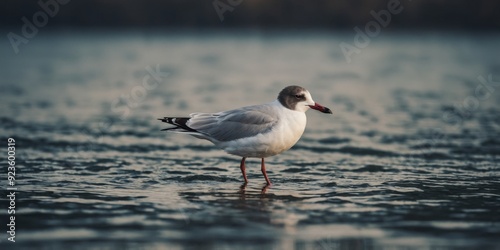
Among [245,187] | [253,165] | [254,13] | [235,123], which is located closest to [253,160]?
[253,165]

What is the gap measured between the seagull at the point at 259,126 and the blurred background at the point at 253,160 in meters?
0.55

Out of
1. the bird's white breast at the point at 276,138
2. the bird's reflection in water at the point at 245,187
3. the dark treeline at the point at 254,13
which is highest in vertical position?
the dark treeline at the point at 254,13

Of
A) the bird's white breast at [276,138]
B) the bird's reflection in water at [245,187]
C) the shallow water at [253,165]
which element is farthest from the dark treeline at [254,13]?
the bird's reflection in water at [245,187]

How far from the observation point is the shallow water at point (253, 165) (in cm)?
795

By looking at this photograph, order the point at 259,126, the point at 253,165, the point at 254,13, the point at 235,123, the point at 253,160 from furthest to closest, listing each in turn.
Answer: the point at 254,13 → the point at 253,160 → the point at 253,165 → the point at 235,123 → the point at 259,126

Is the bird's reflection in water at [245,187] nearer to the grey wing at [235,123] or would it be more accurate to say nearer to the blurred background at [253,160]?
the blurred background at [253,160]

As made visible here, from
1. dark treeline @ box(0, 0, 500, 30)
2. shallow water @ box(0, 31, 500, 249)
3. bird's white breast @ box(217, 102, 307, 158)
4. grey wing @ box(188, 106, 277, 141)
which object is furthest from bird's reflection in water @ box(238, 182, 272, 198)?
dark treeline @ box(0, 0, 500, 30)

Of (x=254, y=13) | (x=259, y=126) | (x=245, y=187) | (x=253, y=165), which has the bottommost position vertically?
(x=245, y=187)

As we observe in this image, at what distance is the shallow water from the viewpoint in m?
7.95

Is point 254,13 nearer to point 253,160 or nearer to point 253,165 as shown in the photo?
point 253,160

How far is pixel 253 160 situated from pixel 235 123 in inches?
90.8

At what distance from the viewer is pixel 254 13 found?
49438 mm

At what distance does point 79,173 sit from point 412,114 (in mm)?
9191

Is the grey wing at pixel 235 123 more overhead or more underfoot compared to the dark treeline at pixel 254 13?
more underfoot
